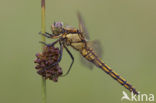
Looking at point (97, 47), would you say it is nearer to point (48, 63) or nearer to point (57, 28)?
point (57, 28)

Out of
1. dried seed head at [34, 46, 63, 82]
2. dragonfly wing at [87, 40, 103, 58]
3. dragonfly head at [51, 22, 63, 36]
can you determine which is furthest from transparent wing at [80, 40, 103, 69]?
dried seed head at [34, 46, 63, 82]

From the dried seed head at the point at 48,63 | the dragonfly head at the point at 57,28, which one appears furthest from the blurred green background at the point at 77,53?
the dried seed head at the point at 48,63

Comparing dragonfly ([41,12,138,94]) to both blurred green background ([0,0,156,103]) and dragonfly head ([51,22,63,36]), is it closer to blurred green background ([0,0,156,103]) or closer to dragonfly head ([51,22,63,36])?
dragonfly head ([51,22,63,36])

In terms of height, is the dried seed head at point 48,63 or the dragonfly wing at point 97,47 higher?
the dragonfly wing at point 97,47

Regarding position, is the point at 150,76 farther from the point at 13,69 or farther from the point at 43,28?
the point at 43,28

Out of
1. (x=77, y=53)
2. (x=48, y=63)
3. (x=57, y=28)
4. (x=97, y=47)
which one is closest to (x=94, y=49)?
(x=97, y=47)

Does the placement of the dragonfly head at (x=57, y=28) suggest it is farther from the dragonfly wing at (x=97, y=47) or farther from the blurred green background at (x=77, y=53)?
the blurred green background at (x=77, y=53)
